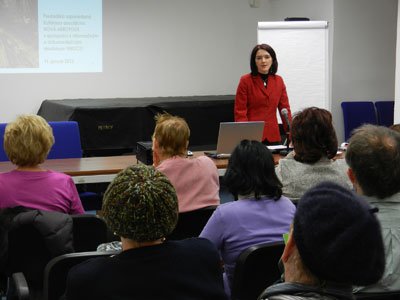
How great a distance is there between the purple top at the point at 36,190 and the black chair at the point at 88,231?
0.20 m

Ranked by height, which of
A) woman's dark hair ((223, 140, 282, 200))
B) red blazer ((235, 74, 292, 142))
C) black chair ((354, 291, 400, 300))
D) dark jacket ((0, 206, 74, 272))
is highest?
red blazer ((235, 74, 292, 142))

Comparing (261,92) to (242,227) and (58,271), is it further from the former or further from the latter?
(58,271)

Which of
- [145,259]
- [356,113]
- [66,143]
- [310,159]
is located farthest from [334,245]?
[356,113]

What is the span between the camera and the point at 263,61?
5582 millimetres

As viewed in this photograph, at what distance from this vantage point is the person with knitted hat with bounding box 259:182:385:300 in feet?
4.16

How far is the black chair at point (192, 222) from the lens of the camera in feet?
10.5

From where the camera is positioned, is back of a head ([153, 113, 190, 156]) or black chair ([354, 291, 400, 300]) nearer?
black chair ([354, 291, 400, 300])

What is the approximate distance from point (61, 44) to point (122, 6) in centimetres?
92

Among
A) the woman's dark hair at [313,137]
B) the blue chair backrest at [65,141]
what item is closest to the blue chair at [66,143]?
the blue chair backrest at [65,141]

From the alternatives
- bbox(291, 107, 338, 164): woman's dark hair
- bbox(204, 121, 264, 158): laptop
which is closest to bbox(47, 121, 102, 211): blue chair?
bbox(204, 121, 264, 158): laptop

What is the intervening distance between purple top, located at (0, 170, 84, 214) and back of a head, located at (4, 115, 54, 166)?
0.10 metres

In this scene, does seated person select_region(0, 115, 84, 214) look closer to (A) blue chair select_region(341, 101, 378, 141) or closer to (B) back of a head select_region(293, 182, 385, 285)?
(B) back of a head select_region(293, 182, 385, 285)

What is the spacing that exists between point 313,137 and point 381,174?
3.52 ft

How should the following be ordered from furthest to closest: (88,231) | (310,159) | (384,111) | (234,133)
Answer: (384,111) → (234,133) → (310,159) → (88,231)
